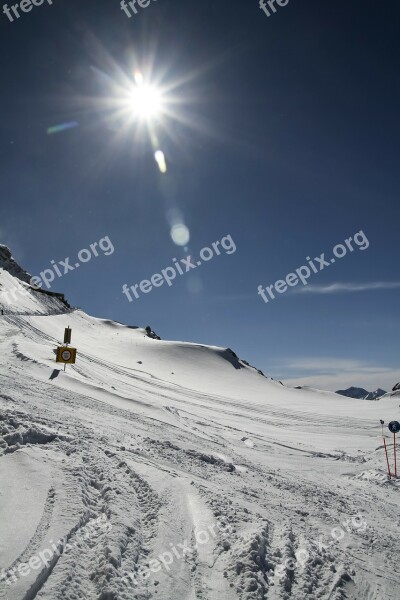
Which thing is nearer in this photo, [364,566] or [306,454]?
[364,566]

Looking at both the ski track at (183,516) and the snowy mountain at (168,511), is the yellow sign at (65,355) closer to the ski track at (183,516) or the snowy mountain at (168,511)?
Result: the snowy mountain at (168,511)

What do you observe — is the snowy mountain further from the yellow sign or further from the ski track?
the yellow sign

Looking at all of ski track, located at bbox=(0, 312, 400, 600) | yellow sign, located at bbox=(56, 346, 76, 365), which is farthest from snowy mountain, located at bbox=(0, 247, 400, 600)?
yellow sign, located at bbox=(56, 346, 76, 365)

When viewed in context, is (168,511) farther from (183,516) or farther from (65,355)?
(65,355)

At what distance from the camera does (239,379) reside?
1688 inches

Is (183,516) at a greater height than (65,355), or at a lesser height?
lesser

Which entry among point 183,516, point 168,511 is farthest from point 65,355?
point 183,516

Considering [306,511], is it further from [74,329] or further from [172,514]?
[74,329]

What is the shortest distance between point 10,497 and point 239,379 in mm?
39220

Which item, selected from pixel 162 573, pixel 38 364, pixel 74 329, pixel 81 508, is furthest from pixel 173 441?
pixel 74 329

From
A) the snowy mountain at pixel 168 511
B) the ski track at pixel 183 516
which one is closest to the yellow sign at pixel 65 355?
the snowy mountain at pixel 168 511

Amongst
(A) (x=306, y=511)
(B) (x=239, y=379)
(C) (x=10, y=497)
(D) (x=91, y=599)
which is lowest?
(D) (x=91, y=599)

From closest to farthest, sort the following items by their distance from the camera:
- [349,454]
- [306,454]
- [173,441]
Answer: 1. [173,441]
2. [306,454]
3. [349,454]

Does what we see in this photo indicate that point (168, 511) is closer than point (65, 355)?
Yes
